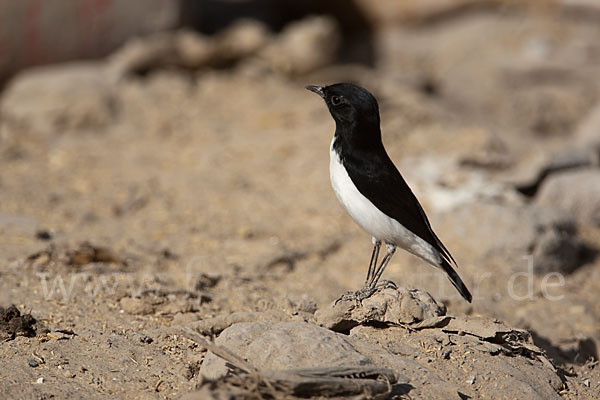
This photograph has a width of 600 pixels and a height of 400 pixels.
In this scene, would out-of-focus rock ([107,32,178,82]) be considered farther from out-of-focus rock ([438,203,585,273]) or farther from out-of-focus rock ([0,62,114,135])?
out-of-focus rock ([438,203,585,273])

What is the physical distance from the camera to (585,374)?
13.3ft

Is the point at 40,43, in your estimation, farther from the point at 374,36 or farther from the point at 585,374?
the point at 585,374

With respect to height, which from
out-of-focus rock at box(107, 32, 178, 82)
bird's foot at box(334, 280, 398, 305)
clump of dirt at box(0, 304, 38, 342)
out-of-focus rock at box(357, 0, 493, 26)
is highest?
out-of-focus rock at box(357, 0, 493, 26)

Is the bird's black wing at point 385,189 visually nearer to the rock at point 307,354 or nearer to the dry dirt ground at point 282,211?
the dry dirt ground at point 282,211

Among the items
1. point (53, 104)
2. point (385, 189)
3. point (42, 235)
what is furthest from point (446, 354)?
point (53, 104)

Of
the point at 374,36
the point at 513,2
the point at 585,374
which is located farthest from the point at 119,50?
the point at 585,374

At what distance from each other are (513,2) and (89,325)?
8.27m

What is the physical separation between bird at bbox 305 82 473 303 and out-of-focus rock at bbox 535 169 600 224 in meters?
3.21

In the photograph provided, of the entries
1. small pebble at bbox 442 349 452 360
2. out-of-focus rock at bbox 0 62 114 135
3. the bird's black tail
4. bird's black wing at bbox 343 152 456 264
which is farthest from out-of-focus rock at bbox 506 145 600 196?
out-of-focus rock at bbox 0 62 114 135

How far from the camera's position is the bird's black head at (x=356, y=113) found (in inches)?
150

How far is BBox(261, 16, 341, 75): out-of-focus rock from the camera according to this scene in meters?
9.33

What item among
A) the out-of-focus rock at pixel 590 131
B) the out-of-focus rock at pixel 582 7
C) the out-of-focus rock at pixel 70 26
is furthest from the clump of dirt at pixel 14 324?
the out-of-focus rock at pixel 582 7

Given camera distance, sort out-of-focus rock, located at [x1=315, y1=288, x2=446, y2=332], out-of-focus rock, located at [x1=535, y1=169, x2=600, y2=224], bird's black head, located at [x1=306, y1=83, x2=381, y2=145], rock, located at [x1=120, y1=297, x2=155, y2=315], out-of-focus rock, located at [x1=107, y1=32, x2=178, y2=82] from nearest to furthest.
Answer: out-of-focus rock, located at [x1=315, y1=288, x2=446, y2=332] → bird's black head, located at [x1=306, y1=83, x2=381, y2=145] → rock, located at [x1=120, y1=297, x2=155, y2=315] → out-of-focus rock, located at [x1=535, y1=169, x2=600, y2=224] → out-of-focus rock, located at [x1=107, y1=32, x2=178, y2=82]

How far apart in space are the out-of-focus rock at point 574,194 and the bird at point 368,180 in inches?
126
